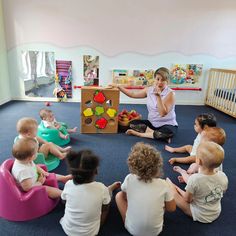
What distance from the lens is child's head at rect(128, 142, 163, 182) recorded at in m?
1.07

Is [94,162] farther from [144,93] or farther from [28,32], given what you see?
[28,32]

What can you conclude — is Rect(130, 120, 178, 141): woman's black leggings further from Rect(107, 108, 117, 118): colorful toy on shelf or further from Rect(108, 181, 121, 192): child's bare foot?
Rect(108, 181, 121, 192): child's bare foot

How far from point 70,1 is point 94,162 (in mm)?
3608

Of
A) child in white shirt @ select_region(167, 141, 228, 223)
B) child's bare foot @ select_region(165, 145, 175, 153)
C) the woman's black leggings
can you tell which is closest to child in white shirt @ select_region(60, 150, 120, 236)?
child in white shirt @ select_region(167, 141, 228, 223)

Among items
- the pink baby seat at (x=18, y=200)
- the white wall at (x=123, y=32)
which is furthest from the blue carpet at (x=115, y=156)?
the white wall at (x=123, y=32)

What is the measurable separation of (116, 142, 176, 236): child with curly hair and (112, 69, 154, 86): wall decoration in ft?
10.3

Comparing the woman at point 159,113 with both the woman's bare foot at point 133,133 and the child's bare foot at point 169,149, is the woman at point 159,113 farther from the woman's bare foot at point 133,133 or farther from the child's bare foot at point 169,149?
the child's bare foot at point 169,149

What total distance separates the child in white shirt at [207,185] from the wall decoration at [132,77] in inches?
119

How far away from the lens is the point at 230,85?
12.1ft

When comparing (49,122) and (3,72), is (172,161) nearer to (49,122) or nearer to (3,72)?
(49,122)

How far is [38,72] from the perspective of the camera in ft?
13.3

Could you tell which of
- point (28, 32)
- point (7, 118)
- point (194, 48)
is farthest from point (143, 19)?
point (7, 118)

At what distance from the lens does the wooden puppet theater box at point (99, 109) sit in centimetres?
255

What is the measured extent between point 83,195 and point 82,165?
152mm
